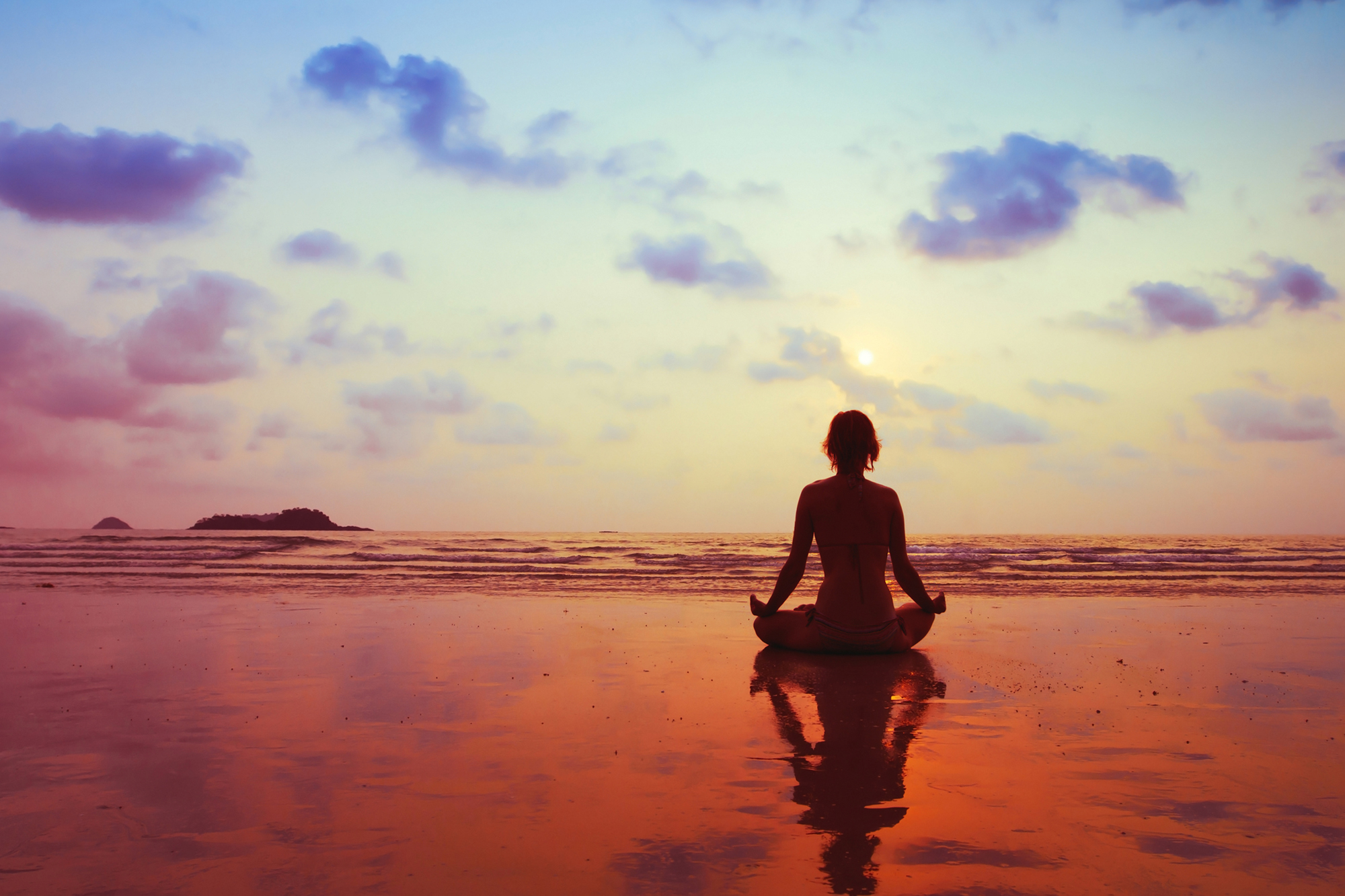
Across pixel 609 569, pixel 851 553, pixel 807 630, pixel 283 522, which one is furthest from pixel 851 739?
pixel 283 522

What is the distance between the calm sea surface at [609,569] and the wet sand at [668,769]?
6292 mm

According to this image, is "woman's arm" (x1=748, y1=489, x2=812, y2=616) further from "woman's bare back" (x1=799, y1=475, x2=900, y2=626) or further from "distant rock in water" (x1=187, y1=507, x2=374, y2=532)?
"distant rock in water" (x1=187, y1=507, x2=374, y2=532)

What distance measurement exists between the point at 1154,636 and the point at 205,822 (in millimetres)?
7844

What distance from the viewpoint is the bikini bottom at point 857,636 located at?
6.26 meters

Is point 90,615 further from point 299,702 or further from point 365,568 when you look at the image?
point 365,568

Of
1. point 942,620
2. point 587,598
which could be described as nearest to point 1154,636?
point 942,620

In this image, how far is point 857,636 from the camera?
246 inches

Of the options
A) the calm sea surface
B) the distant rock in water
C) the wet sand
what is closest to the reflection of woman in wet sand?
the wet sand

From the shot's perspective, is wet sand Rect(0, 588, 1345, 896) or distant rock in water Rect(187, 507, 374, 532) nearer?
wet sand Rect(0, 588, 1345, 896)

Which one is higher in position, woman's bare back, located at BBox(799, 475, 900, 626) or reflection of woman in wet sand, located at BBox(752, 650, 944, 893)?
woman's bare back, located at BBox(799, 475, 900, 626)

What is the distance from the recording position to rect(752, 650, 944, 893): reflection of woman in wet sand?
2.67 meters

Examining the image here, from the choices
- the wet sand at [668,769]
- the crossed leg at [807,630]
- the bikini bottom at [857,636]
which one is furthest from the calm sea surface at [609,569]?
the wet sand at [668,769]

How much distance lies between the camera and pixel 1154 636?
7.49 m

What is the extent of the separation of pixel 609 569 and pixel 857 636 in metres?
13.3
